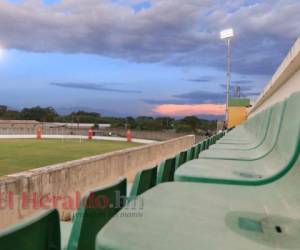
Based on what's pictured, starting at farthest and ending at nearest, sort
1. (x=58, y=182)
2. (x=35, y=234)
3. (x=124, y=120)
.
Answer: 1. (x=124, y=120)
2. (x=58, y=182)
3. (x=35, y=234)

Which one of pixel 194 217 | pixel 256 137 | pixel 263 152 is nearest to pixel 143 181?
pixel 194 217

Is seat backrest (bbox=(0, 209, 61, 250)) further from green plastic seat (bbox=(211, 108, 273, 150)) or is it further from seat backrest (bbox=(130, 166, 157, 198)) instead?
green plastic seat (bbox=(211, 108, 273, 150))

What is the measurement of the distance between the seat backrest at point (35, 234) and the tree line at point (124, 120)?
18.1m

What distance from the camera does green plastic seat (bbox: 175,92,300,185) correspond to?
165 centimetres

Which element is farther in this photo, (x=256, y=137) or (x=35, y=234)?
(x=256, y=137)

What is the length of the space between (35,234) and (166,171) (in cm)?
123

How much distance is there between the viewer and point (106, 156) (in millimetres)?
6125

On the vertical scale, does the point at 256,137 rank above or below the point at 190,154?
above

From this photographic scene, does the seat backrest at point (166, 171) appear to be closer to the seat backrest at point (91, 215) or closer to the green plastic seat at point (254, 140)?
the seat backrest at point (91, 215)

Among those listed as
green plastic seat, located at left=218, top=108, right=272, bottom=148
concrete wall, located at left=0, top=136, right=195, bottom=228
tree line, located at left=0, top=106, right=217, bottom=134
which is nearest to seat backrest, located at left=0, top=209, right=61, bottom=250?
concrete wall, located at left=0, top=136, right=195, bottom=228

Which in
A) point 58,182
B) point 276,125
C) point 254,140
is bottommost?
point 58,182

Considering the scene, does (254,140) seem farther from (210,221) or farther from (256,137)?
(210,221)

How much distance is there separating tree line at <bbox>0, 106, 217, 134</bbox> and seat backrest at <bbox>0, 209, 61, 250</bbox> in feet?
59.4

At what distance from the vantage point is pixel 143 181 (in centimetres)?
159
